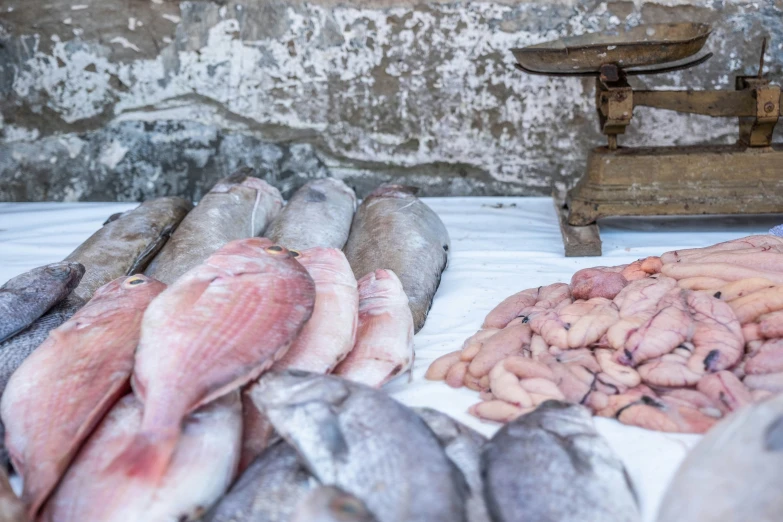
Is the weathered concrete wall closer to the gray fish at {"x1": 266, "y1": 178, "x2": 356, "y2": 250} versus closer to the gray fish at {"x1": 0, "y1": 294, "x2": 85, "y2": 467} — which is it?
the gray fish at {"x1": 266, "y1": 178, "x2": 356, "y2": 250}

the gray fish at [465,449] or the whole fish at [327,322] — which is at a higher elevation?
the whole fish at [327,322]

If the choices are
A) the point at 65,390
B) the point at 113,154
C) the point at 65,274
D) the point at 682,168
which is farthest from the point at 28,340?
the point at 682,168

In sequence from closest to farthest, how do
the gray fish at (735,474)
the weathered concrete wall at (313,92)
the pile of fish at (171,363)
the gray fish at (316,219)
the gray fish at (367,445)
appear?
the gray fish at (735,474) → the gray fish at (367,445) → the pile of fish at (171,363) → the gray fish at (316,219) → the weathered concrete wall at (313,92)

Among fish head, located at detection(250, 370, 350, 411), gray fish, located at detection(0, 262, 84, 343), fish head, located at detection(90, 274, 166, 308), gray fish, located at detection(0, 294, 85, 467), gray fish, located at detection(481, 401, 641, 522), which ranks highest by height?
fish head, located at detection(90, 274, 166, 308)

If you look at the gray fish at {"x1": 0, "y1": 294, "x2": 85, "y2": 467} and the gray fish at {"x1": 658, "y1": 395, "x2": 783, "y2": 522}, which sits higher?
the gray fish at {"x1": 658, "y1": 395, "x2": 783, "y2": 522}

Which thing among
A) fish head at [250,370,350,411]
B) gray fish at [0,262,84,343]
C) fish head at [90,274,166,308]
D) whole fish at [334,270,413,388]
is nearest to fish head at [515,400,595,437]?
fish head at [250,370,350,411]

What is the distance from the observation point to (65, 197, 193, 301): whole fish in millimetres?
2930

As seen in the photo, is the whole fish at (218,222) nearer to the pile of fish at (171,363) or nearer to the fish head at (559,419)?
the pile of fish at (171,363)

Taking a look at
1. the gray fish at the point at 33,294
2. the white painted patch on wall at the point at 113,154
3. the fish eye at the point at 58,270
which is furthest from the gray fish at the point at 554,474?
the white painted patch on wall at the point at 113,154

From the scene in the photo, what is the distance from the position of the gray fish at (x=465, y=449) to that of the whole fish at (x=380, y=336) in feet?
0.98

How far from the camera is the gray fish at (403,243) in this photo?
9.08 feet

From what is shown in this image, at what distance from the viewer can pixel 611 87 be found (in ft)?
10.6

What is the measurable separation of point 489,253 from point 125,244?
5.12ft

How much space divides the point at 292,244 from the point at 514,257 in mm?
965
